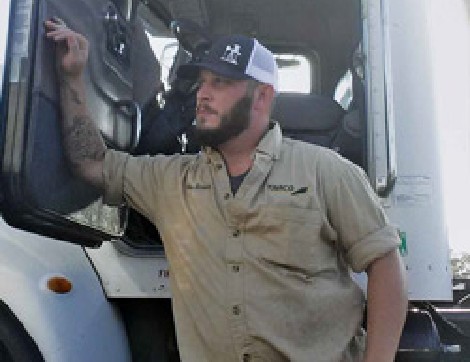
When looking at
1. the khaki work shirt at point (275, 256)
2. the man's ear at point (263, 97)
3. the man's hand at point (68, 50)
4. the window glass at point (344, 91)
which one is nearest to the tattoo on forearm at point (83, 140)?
the man's hand at point (68, 50)

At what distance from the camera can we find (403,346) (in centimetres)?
280

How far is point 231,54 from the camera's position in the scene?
2.49 metres

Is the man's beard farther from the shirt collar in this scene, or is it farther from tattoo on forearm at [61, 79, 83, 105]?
tattoo on forearm at [61, 79, 83, 105]

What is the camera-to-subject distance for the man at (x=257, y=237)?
2252 mm

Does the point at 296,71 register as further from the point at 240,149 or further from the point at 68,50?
the point at 68,50

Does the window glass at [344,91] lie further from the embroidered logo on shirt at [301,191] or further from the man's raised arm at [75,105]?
the man's raised arm at [75,105]

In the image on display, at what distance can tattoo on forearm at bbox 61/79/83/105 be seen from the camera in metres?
2.27

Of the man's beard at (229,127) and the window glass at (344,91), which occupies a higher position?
the man's beard at (229,127)

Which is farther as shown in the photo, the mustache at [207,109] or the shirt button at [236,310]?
the mustache at [207,109]

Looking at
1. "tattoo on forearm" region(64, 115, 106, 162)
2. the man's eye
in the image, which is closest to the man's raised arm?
"tattoo on forearm" region(64, 115, 106, 162)

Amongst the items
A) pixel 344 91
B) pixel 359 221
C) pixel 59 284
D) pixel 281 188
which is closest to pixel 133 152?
pixel 59 284

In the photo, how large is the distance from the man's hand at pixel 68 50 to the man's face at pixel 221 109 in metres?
0.39

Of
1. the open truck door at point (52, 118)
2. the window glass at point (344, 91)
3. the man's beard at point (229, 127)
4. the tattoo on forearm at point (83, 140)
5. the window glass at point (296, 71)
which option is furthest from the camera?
the window glass at point (296, 71)

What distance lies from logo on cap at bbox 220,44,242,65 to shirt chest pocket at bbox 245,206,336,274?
508 millimetres
